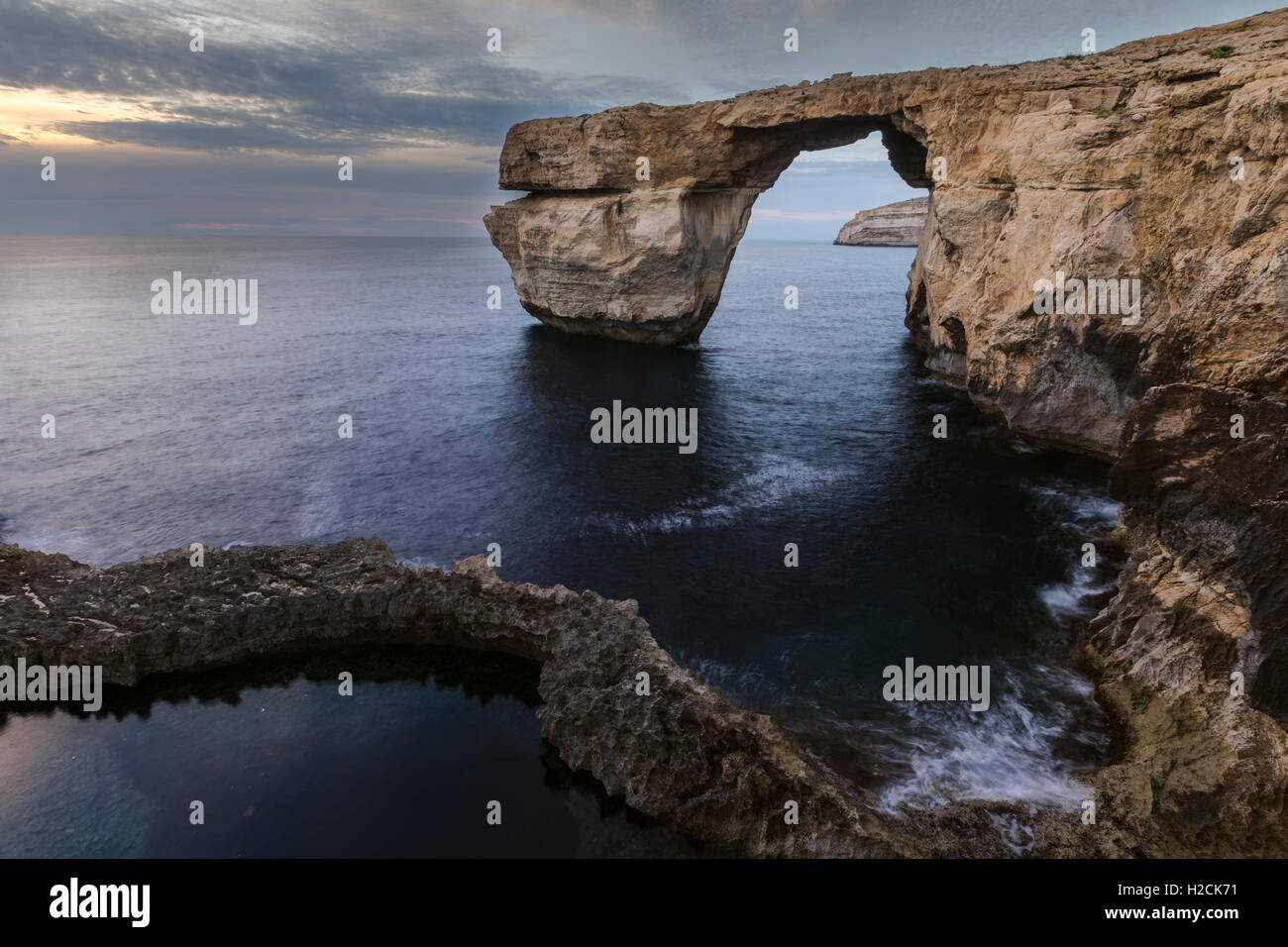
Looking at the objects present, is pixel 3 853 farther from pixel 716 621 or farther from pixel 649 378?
pixel 649 378

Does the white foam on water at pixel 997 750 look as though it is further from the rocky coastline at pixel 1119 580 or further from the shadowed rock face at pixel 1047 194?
the shadowed rock face at pixel 1047 194

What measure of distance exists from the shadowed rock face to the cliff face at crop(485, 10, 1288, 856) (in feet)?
0.29

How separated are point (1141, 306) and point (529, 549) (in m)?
21.6

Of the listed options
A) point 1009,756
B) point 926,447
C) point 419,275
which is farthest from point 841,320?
point 419,275

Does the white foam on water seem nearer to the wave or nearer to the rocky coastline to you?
the rocky coastline

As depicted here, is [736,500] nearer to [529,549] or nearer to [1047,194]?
[529,549]

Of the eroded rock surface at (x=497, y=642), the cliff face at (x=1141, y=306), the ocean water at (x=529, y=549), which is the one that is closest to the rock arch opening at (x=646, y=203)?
the cliff face at (x=1141, y=306)

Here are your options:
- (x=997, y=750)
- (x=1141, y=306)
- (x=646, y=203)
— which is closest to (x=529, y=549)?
(x=997, y=750)

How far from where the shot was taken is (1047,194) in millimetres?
24859

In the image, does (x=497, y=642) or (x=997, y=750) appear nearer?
(x=997, y=750)

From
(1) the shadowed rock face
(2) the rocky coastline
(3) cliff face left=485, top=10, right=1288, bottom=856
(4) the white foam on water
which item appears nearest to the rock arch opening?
(1) the shadowed rock face

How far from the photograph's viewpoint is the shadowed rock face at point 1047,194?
53.3 feet

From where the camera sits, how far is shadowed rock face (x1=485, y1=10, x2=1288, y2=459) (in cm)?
1625

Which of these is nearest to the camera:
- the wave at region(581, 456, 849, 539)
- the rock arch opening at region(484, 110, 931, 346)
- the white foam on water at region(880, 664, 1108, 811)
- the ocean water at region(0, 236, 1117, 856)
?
the white foam on water at region(880, 664, 1108, 811)
